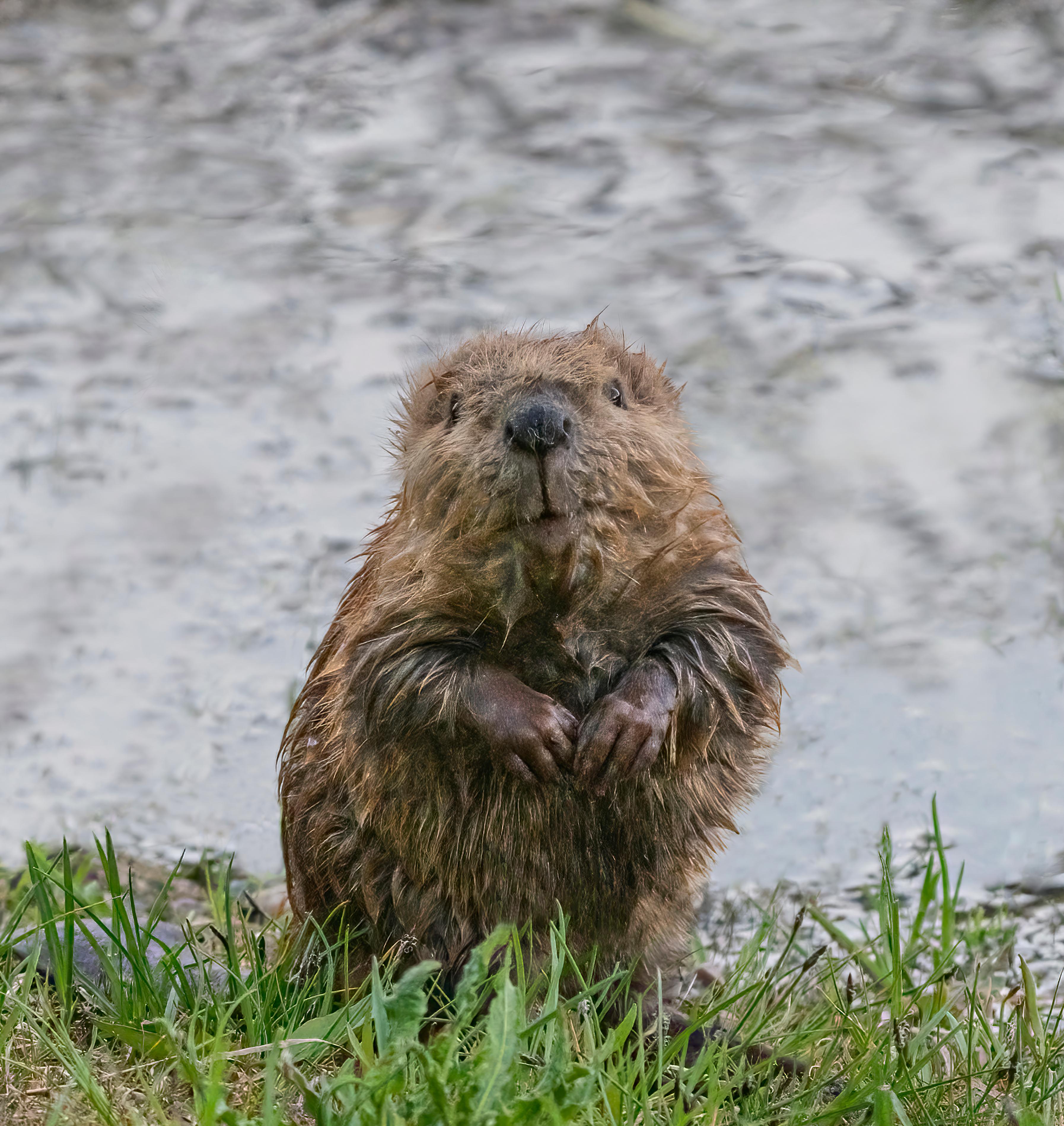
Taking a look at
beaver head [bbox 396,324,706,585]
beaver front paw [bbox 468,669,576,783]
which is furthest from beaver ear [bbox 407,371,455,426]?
beaver front paw [bbox 468,669,576,783]

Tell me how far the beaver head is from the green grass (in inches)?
33.3

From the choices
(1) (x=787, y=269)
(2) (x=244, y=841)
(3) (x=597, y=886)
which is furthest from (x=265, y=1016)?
(1) (x=787, y=269)

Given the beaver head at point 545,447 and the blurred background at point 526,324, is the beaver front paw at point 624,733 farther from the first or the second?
the blurred background at point 526,324

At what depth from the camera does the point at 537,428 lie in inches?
109

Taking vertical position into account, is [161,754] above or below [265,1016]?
below

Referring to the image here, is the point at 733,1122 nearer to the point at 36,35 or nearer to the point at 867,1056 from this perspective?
the point at 867,1056

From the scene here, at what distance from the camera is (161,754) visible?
5203 millimetres

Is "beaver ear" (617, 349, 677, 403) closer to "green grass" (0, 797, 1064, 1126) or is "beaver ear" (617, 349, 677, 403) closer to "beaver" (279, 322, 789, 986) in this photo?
"beaver" (279, 322, 789, 986)

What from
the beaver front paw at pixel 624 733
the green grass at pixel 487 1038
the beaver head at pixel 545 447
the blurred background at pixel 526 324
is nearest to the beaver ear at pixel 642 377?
the beaver head at pixel 545 447

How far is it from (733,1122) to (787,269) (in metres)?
5.37

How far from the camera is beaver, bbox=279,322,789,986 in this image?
287 centimetres

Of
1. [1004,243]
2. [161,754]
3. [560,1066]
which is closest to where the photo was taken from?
[560,1066]

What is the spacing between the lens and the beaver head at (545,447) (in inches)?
112

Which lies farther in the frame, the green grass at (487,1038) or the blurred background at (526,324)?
the blurred background at (526,324)
